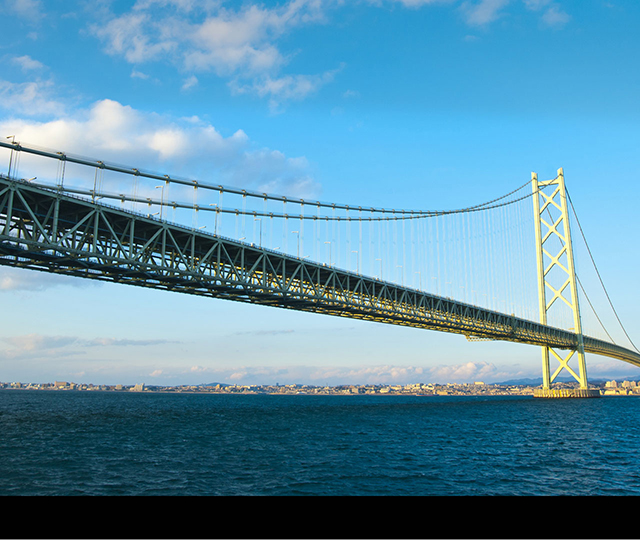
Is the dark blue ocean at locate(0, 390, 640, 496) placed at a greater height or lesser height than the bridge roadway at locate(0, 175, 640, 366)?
lesser

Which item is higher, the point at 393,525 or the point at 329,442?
the point at 393,525

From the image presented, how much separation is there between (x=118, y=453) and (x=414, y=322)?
133 ft

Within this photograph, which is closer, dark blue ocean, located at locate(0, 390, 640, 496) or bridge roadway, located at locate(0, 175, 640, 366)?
dark blue ocean, located at locate(0, 390, 640, 496)

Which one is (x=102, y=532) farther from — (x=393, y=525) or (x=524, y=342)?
(x=524, y=342)

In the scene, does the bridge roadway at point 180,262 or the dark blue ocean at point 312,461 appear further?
the bridge roadway at point 180,262

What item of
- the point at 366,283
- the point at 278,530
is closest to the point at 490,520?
the point at 278,530

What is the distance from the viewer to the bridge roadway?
94.0 feet

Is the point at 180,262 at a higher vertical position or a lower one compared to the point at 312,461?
higher

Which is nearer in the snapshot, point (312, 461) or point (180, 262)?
point (312, 461)

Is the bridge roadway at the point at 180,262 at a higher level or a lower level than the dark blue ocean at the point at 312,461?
higher

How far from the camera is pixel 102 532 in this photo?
3787 mm

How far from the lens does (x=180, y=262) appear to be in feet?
141

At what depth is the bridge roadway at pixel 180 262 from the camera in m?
28.6

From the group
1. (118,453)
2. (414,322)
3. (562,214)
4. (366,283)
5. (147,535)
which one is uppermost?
(562,214)
